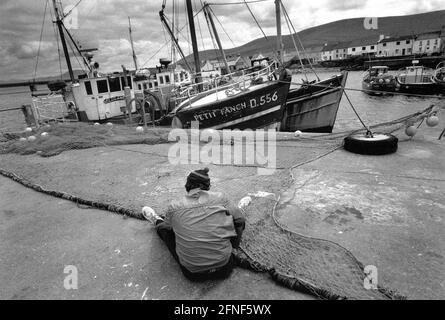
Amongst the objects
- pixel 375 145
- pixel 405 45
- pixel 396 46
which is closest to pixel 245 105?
pixel 375 145

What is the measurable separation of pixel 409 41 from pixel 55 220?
97.7 m

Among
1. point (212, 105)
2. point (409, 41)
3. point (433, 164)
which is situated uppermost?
point (409, 41)

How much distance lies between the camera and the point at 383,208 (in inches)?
157

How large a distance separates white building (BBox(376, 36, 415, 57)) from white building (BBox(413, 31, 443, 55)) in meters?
1.34

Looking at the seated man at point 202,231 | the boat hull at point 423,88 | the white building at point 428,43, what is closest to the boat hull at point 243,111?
the seated man at point 202,231

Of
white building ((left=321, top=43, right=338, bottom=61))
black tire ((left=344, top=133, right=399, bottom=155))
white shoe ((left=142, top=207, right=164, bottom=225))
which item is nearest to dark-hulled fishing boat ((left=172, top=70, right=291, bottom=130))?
black tire ((left=344, top=133, right=399, bottom=155))

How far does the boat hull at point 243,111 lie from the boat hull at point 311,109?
10.1 feet

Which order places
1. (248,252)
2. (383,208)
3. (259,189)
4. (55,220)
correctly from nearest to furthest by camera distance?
(248,252) < (383,208) < (55,220) < (259,189)

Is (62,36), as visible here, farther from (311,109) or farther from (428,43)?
(428,43)

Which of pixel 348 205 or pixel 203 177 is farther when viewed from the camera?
pixel 348 205
